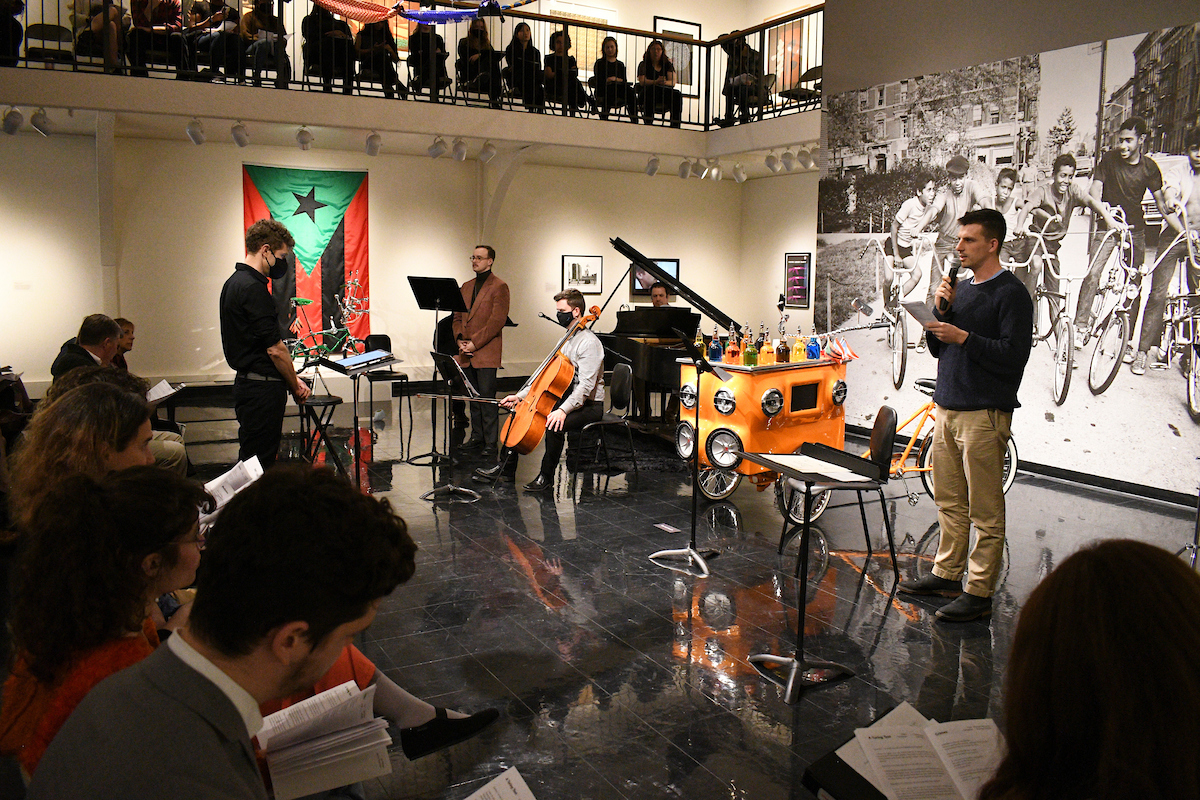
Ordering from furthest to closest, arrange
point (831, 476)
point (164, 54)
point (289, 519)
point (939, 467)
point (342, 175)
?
point (342, 175), point (164, 54), point (939, 467), point (831, 476), point (289, 519)

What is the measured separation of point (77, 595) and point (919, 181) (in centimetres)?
770

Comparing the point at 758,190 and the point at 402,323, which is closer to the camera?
the point at 402,323

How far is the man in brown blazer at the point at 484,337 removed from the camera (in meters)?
7.72

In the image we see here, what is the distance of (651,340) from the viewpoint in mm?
8328

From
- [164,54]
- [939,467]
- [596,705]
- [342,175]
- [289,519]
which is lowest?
[596,705]

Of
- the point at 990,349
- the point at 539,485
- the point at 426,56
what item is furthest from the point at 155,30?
the point at 990,349

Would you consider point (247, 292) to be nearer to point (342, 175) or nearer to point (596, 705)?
point (596, 705)

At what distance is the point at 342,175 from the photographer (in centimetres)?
1155

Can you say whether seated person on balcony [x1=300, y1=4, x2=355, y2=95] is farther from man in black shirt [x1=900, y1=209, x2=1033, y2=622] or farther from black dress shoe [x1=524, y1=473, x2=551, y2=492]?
man in black shirt [x1=900, y1=209, x2=1033, y2=622]

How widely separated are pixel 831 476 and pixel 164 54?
30.1 feet

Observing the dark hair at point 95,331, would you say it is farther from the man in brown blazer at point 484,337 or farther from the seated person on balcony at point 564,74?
the seated person on balcony at point 564,74

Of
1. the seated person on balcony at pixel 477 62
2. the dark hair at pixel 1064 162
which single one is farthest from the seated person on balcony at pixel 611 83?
the dark hair at pixel 1064 162

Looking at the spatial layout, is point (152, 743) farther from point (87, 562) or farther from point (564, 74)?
point (564, 74)

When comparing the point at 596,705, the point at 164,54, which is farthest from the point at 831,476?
the point at 164,54
